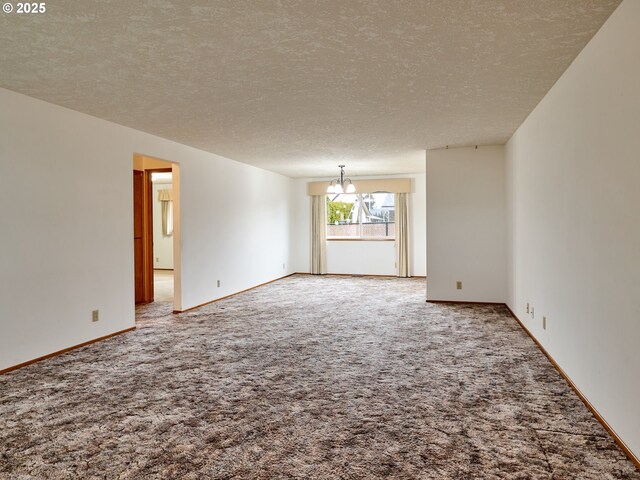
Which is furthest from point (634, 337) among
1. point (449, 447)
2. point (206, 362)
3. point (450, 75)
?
point (206, 362)

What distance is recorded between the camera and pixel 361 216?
10008mm

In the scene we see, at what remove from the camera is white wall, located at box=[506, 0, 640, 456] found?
209cm

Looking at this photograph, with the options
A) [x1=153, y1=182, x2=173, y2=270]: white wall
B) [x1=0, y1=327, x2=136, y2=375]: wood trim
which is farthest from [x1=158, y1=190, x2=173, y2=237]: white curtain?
[x1=0, y1=327, x2=136, y2=375]: wood trim

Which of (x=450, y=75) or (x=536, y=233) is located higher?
(x=450, y=75)

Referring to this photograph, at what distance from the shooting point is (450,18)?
2320 mm

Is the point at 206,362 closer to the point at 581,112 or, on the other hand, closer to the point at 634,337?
the point at 634,337

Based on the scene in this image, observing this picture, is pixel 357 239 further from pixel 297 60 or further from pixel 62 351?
pixel 297 60

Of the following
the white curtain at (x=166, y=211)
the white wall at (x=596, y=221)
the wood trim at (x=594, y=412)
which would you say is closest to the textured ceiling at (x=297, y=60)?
the white wall at (x=596, y=221)

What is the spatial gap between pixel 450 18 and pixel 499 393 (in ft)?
8.13

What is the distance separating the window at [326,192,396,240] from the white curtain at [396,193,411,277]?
32cm

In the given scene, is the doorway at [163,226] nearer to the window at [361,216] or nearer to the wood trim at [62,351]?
the window at [361,216]

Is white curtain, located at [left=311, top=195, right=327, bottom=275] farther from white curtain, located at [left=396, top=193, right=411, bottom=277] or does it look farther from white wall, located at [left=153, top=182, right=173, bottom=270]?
white wall, located at [left=153, top=182, right=173, bottom=270]

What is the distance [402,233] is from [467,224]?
2.99 m

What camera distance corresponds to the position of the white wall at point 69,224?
3.53m
